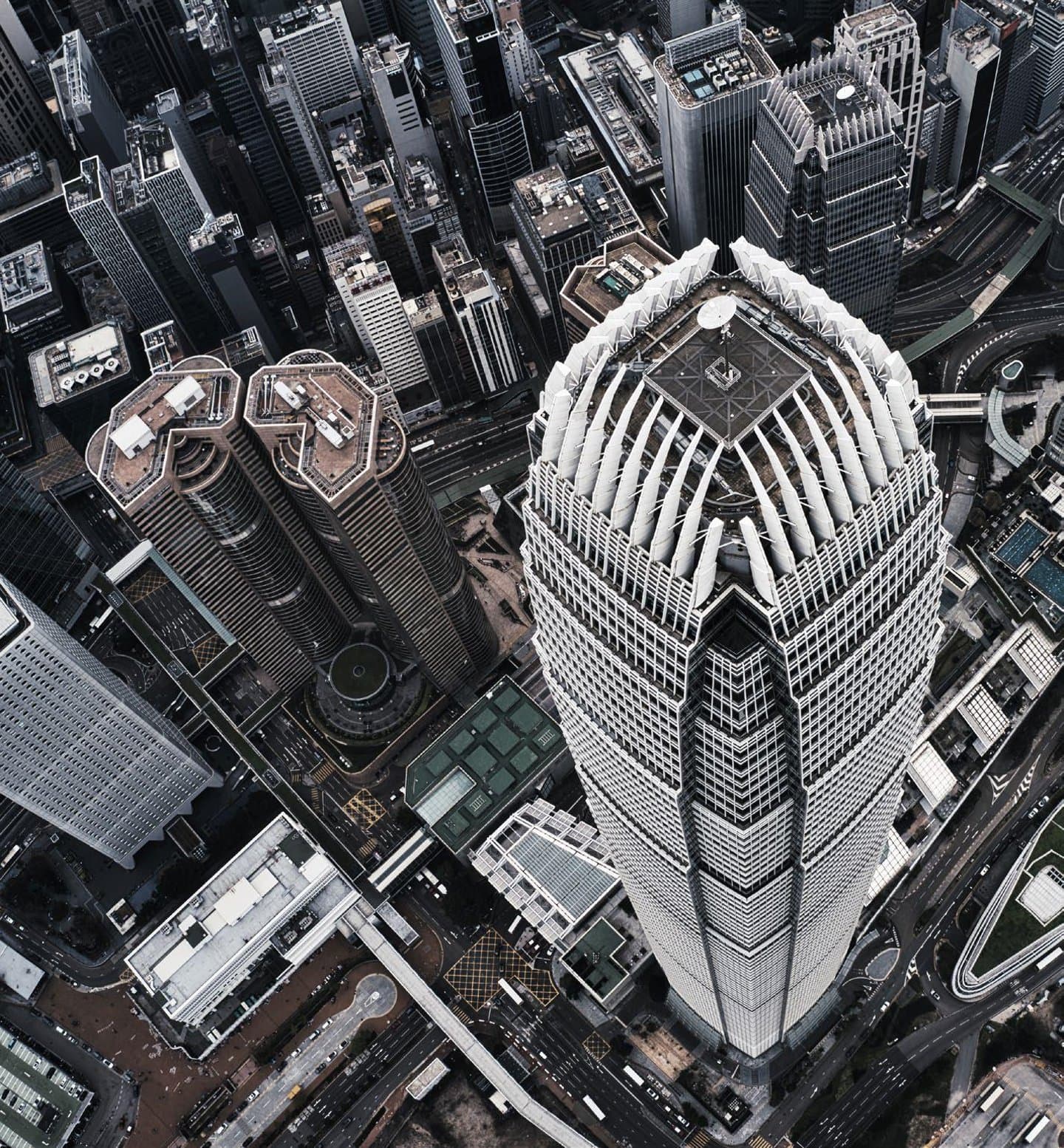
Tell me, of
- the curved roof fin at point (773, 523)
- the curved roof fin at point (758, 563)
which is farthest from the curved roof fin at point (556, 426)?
the curved roof fin at point (758, 563)

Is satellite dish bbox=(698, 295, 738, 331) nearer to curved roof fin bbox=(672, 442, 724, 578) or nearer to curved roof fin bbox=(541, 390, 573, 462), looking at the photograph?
curved roof fin bbox=(672, 442, 724, 578)

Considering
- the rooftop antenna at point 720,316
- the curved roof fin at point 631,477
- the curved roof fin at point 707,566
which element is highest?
the rooftop antenna at point 720,316

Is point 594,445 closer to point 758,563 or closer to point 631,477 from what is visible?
point 631,477

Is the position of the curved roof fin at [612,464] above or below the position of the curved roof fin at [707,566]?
above

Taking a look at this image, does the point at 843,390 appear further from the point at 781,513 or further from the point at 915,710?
the point at 915,710

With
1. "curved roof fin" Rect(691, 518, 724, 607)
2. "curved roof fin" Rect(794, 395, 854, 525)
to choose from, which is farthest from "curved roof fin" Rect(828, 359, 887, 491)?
"curved roof fin" Rect(691, 518, 724, 607)

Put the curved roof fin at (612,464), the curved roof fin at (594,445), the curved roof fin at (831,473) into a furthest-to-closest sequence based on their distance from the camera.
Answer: the curved roof fin at (594,445), the curved roof fin at (612,464), the curved roof fin at (831,473)

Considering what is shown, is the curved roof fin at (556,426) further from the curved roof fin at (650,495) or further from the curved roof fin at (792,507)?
the curved roof fin at (792,507)
